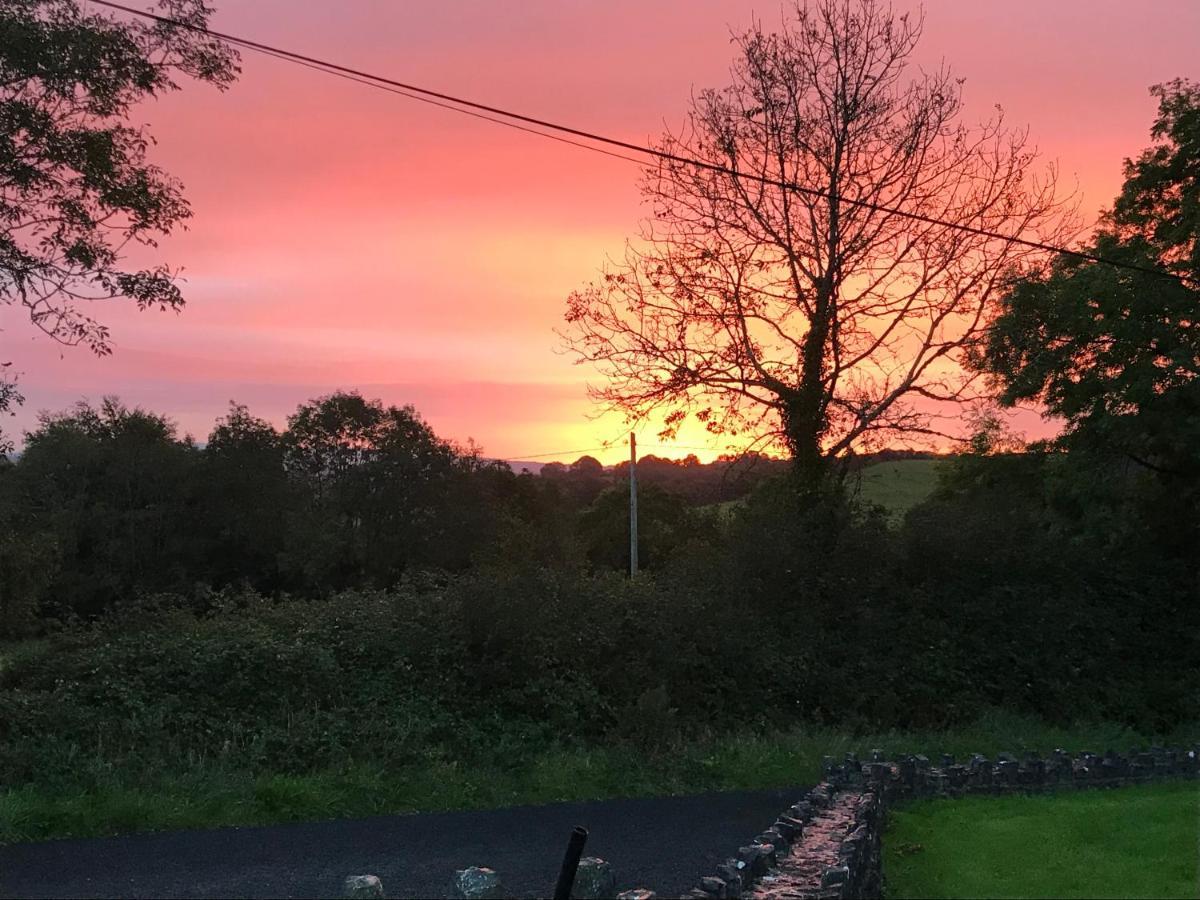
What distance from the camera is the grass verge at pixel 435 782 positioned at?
848 centimetres

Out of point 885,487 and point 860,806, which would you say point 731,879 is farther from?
point 885,487

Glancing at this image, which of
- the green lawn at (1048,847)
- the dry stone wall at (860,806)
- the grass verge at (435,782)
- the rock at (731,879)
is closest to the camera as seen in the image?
the rock at (731,879)

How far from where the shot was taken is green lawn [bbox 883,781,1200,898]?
6.11 metres

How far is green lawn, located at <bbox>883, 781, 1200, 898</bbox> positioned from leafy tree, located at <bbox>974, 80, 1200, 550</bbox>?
27.1ft

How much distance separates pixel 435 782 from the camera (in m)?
9.89

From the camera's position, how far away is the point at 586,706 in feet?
41.7

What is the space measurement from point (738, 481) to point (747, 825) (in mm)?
10733

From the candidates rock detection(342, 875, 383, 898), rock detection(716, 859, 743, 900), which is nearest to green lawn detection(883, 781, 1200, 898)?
rock detection(716, 859, 743, 900)

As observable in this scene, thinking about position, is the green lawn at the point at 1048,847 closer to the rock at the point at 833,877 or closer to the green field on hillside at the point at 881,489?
the rock at the point at 833,877

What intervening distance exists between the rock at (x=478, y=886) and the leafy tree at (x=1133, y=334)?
1312 centimetres

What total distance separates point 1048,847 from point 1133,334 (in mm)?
11008

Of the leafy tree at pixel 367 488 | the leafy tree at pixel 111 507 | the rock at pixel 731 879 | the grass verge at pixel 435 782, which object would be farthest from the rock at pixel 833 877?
the leafy tree at pixel 111 507

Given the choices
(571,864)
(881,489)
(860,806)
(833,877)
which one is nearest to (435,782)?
(860,806)

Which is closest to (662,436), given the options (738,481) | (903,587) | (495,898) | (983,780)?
(738,481)
